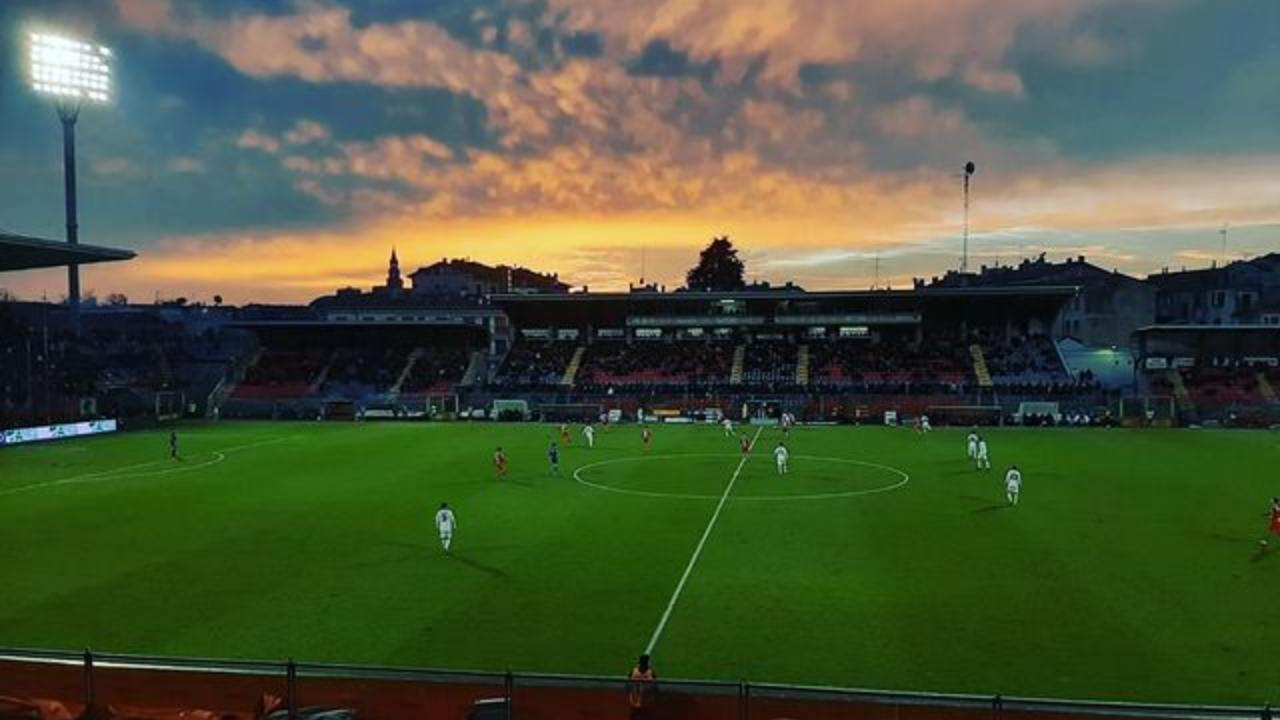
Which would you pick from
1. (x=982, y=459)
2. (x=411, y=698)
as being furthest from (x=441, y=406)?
(x=411, y=698)

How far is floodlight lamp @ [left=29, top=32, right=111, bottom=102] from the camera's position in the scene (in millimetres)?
61062

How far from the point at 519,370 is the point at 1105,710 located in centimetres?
6707

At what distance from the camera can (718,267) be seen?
123m

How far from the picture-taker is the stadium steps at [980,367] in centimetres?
6650

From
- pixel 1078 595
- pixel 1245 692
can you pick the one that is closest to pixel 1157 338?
pixel 1078 595

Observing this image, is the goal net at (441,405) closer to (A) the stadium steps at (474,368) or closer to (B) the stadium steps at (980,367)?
(A) the stadium steps at (474,368)

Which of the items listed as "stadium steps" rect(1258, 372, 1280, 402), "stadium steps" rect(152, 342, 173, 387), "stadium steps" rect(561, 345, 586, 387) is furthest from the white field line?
"stadium steps" rect(1258, 372, 1280, 402)

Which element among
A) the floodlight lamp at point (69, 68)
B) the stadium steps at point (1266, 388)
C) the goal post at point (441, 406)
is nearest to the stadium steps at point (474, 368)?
the goal post at point (441, 406)

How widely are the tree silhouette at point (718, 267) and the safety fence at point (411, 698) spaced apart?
11106cm

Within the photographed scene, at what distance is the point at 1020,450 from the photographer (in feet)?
151

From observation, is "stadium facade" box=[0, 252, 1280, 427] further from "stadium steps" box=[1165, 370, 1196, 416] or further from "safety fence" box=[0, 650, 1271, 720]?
"safety fence" box=[0, 650, 1271, 720]

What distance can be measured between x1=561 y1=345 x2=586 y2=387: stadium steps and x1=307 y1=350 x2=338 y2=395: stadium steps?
20.2m

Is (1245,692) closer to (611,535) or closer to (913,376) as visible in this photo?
(611,535)

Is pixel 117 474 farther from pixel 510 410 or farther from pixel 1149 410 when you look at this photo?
pixel 1149 410
